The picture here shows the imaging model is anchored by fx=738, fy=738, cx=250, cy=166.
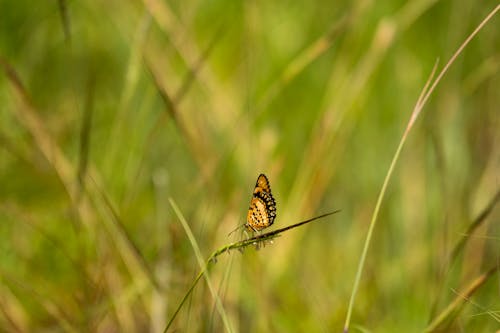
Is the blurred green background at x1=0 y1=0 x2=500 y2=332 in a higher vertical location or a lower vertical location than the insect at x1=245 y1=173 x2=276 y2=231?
higher

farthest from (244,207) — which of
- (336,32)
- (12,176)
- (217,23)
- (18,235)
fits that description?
(217,23)

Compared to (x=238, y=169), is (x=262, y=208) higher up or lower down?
lower down

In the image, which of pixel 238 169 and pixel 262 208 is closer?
pixel 262 208

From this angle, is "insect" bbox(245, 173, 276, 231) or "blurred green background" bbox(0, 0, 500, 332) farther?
"blurred green background" bbox(0, 0, 500, 332)

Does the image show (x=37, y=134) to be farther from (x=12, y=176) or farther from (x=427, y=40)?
(x=427, y=40)
